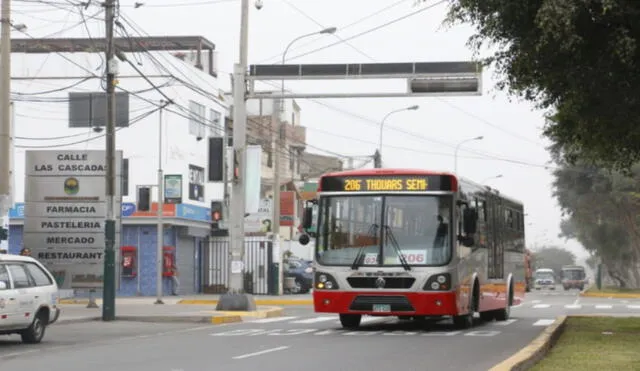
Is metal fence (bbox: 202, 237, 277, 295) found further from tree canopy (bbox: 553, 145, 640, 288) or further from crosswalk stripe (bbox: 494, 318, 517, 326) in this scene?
crosswalk stripe (bbox: 494, 318, 517, 326)

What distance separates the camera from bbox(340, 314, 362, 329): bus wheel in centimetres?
2388

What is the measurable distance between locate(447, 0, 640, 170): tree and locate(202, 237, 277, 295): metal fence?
31.3 meters

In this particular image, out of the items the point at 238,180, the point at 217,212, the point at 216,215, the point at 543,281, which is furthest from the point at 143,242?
the point at 543,281

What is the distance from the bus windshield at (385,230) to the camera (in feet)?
73.3

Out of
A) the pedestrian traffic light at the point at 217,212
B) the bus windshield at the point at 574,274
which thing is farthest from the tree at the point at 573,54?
the bus windshield at the point at 574,274

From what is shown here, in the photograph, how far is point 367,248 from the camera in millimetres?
22547

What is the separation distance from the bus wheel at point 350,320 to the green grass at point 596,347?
14.3 feet

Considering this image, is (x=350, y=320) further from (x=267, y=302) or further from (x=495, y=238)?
(x=267, y=302)

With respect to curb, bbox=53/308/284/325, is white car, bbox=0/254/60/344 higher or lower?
higher

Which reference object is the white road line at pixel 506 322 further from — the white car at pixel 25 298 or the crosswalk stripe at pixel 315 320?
the white car at pixel 25 298

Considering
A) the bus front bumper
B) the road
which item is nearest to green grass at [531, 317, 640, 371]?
the road

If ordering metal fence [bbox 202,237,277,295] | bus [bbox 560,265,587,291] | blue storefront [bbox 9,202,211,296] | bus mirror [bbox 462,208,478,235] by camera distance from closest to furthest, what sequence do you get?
1. bus mirror [bbox 462,208,478,235]
2. blue storefront [bbox 9,202,211,296]
3. metal fence [bbox 202,237,277,295]
4. bus [bbox 560,265,587,291]

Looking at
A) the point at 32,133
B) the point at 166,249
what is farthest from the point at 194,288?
the point at 32,133

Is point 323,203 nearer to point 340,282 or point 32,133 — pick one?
point 340,282
